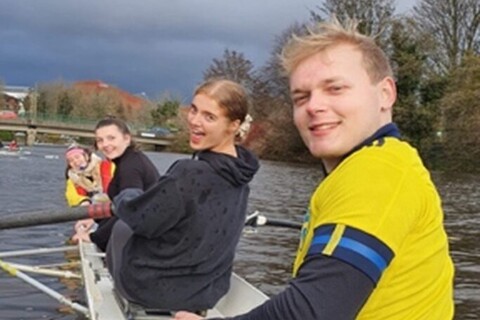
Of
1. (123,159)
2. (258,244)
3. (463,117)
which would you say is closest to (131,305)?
(123,159)

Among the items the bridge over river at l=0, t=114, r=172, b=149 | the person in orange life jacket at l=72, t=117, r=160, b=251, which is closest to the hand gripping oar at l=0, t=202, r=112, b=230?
the person in orange life jacket at l=72, t=117, r=160, b=251

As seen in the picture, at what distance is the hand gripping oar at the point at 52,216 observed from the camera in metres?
5.07

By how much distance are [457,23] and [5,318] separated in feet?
138

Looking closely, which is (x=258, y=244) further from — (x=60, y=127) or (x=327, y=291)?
(x=60, y=127)

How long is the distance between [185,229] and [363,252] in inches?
96.7

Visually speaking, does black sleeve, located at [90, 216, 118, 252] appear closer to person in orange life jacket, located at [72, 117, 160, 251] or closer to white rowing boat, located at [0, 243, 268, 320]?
person in orange life jacket, located at [72, 117, 160, 251]

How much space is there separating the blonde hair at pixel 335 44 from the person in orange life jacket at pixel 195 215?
1.97 metres

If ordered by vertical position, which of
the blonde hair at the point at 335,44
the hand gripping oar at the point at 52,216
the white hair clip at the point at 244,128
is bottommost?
the hand gripping oar at the point at 52,216

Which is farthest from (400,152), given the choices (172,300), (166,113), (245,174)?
(166,113)

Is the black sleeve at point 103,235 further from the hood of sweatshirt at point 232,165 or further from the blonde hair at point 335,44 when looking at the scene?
the blonde hair at point 335,44

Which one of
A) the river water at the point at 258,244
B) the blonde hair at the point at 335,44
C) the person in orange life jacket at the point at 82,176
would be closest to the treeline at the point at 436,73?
the river water at the point at 258,244

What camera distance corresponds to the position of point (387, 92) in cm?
190

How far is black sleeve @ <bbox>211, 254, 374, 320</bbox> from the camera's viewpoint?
5.20 ft

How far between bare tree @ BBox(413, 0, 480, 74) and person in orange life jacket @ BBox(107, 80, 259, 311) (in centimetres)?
4152
